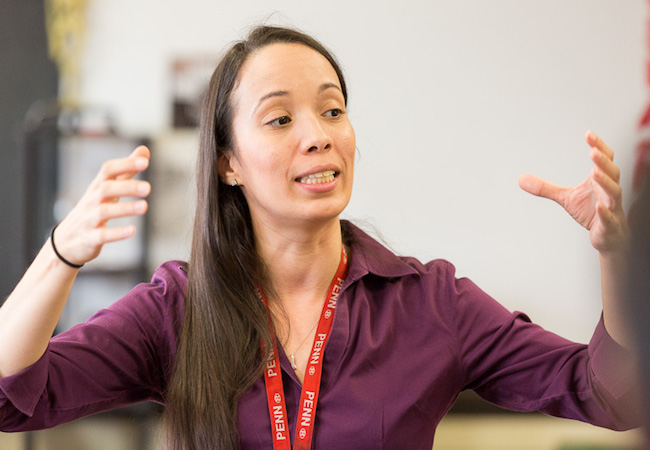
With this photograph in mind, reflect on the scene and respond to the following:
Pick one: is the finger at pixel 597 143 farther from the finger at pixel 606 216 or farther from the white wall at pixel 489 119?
the white wall at pixel 489 119

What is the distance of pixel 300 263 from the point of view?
1836 mm

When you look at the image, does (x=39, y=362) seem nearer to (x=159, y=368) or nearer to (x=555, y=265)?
(x=159, y=368)

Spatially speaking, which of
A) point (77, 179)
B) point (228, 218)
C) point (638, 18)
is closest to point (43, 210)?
point (77, 179)

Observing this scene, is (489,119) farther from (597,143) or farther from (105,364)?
(105,364)

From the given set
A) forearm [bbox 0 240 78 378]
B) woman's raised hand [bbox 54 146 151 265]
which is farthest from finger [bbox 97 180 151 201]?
forearm [bbox 0 240 78 378]

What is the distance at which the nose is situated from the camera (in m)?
1.70

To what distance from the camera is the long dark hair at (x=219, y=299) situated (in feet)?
5.39

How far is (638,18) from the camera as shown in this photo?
419cm

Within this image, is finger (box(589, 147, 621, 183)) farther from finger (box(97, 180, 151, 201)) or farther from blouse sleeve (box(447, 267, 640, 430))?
finger (box(97, 180, 151, 201))

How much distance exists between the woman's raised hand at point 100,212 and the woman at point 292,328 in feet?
0.38

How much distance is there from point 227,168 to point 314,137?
0.31m

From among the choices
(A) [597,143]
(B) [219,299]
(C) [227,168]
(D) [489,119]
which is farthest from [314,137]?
(D) [489,119]

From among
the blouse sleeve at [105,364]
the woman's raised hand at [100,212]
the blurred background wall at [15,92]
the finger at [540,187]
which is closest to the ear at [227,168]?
the blouse sleeve at [105,364]

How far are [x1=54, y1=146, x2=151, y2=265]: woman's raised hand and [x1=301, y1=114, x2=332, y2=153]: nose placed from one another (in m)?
0.49
